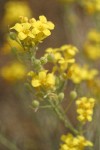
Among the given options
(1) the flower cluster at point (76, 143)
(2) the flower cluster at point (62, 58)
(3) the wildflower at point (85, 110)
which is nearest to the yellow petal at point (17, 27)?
(2) the flower cluster at point (62, 58)

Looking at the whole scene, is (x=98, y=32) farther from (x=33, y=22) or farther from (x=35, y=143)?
(x=33, y=22)

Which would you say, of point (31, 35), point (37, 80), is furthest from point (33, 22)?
point (37, 80)

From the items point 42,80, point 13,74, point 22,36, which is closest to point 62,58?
point 42,80

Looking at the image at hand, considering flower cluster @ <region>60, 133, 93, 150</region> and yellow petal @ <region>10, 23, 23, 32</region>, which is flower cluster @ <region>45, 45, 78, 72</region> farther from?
flower cluster @ <region>60, 133, 93, 150</region>


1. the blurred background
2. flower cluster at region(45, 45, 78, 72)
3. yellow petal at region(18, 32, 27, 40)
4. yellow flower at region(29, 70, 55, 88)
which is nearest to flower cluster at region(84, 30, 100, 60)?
the blurred background

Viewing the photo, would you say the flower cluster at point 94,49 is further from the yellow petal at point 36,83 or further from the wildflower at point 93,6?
the yellow petal at point 36,83
